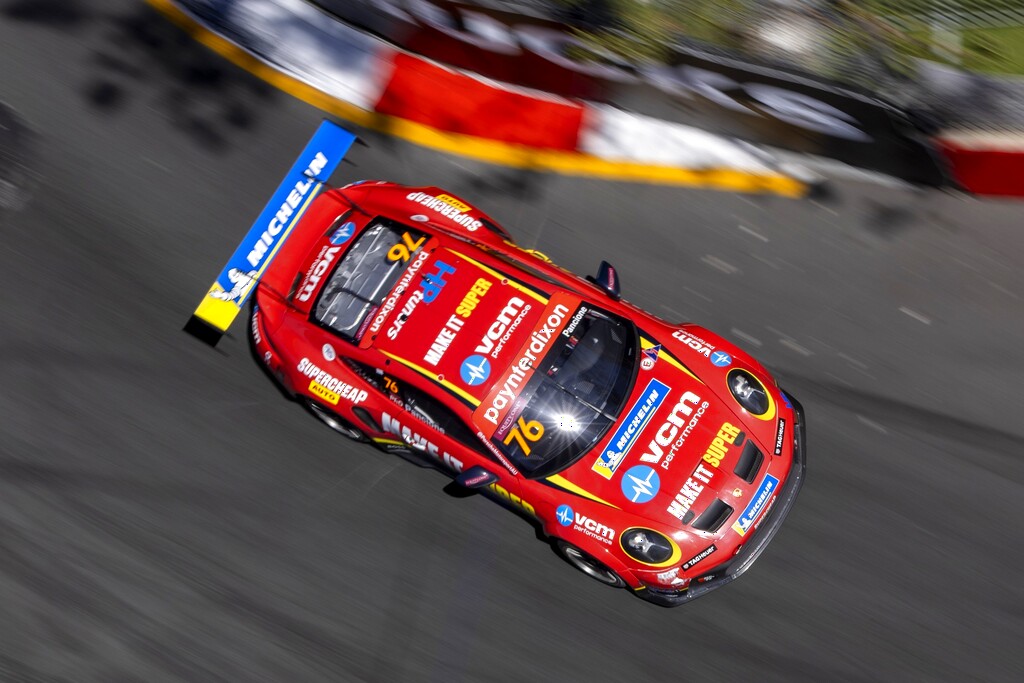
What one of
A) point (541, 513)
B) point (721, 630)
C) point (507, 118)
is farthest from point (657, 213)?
point (721, 630)

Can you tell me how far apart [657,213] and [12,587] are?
5972 millimetres

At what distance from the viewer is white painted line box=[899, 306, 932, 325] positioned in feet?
22.6

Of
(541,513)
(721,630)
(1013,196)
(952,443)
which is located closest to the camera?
(541,513)

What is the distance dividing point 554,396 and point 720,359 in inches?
50.4

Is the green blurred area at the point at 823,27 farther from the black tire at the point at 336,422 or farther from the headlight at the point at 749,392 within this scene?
the black tire at the point at 336,422

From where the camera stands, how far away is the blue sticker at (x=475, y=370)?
553cm

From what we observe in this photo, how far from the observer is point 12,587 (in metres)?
6.48

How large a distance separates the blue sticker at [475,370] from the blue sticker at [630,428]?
943mm

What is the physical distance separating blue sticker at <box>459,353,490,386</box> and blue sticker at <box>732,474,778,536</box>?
194 centimetres

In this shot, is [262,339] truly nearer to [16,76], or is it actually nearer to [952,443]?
[16,76]

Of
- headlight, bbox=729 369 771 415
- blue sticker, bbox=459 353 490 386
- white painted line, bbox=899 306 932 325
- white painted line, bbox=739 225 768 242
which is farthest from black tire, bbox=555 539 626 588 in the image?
white painted line, bbox=899 306 932 325

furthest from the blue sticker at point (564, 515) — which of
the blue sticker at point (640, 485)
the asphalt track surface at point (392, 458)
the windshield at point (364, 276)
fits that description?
the windshield at point (364, 276)

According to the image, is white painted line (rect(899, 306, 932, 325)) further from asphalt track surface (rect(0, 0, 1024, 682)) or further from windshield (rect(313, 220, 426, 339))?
windshield (rect(313, 220, 426, 339))

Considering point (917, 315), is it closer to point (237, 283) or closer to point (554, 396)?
point (554, 396)
